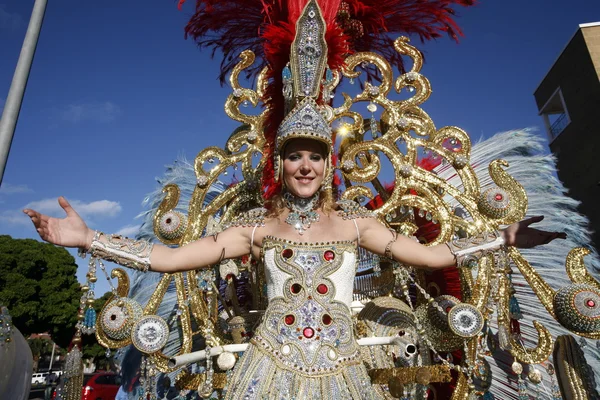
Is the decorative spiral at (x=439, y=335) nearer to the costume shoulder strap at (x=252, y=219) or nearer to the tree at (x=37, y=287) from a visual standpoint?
the costume shoulder strap at (x=252, y=219)

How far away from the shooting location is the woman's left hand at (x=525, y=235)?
2334mm

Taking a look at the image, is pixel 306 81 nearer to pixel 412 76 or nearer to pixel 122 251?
pixel 412 76

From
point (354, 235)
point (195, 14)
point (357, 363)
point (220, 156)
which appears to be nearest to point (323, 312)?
point (357, 363)

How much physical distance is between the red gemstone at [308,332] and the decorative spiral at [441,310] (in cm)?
102

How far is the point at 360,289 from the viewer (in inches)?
136

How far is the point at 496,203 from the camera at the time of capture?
2.79 meters

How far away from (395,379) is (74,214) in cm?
202

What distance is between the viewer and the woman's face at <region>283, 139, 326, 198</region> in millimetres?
2479

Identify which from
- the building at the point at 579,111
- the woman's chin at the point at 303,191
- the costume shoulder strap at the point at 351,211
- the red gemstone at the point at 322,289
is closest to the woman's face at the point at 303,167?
the woman's chin at the point at 303,191

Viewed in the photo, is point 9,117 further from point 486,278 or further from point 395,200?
point 486,278

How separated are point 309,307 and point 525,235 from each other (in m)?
1.33

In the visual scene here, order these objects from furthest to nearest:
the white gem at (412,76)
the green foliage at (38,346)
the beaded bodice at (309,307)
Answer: the green foliage at (38,346) → the white gem at (412,76) → the beaded bodice at (309,307)

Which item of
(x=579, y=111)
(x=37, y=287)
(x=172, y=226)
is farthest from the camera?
(x=37, y=287)

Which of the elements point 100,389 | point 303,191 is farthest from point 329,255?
point 100,389
